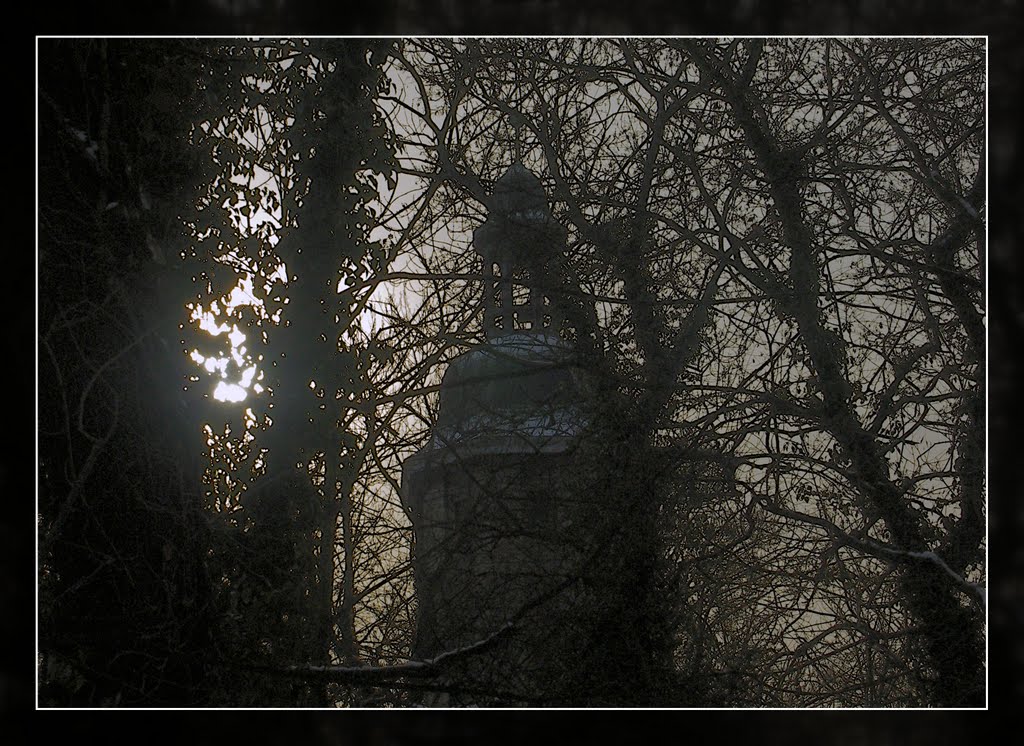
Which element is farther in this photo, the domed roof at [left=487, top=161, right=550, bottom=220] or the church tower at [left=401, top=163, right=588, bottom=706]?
the domed roof at [left=487, top=161, right=550, bottom=220]

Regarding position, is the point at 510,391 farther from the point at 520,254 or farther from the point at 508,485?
the point at 520,254

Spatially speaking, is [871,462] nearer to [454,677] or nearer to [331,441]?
[454,677]

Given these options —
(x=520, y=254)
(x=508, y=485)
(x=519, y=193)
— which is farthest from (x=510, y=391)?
(x=519, y=193)

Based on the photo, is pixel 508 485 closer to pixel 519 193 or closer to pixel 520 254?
pixel 520 254

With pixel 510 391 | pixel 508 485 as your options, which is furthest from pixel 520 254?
pixel 508 485

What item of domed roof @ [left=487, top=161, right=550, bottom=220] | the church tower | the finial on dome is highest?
domed roof @ [left=487, top=161, right=550, bottom=220]

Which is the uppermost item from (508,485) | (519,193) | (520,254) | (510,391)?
(519,193)

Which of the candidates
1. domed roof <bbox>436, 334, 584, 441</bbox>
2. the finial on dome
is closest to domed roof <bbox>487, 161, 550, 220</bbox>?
the finial on dome

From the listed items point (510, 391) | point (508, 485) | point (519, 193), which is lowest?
point (508, 485)

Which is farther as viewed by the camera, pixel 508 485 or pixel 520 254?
pixel 520 254

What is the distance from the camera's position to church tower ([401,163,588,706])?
2.75 metres

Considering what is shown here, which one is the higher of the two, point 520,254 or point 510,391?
point 520,254

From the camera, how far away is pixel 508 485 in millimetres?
2809

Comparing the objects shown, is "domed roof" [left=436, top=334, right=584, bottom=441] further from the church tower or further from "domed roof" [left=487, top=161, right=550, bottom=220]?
"domed roof" [left=487, top=161, right=550, bottom=220]
